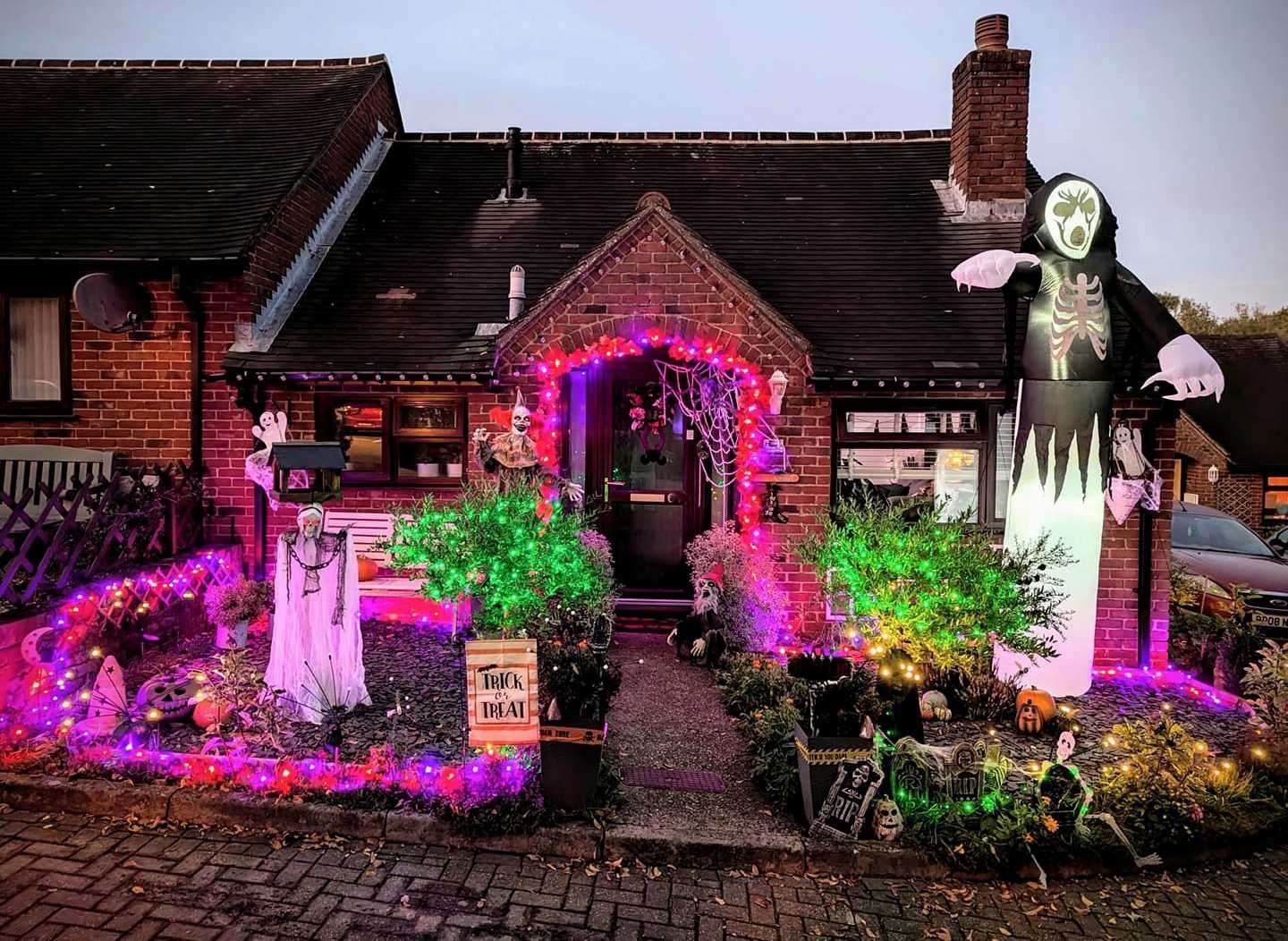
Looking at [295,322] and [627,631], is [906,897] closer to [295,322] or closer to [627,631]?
[627,631]

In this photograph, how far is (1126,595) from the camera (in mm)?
8438

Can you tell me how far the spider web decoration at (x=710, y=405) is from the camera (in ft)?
29.5

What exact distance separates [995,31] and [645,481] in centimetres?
764

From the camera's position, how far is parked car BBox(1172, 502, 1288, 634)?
8789 millimetres

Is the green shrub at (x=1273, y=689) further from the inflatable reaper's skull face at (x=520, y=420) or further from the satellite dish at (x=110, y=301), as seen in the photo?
the satellite dish at (x=110, y=301)

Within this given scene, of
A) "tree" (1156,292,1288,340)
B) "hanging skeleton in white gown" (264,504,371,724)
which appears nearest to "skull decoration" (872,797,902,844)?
"hanging skeleton in white gown" (264,504,371,724)

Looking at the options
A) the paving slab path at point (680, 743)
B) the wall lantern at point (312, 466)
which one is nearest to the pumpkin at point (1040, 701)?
the paving slab path at point (680, 743)

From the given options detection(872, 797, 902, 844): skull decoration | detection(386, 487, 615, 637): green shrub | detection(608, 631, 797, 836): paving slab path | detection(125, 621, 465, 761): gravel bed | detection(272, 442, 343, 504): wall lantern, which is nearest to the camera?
detection(872, 797, 902, 844): skull decoration

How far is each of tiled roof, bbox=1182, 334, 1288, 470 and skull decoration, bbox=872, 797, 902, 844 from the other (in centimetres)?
2078

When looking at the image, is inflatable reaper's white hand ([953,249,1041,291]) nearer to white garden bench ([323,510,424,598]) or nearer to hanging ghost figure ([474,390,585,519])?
hanging ghost figure ([474,390,585,519])

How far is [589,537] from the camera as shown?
830 centimetres

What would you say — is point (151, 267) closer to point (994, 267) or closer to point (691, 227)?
point (691, 227)

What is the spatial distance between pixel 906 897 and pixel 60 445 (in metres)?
10.3


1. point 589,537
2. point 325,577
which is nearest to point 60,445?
point 325,577
